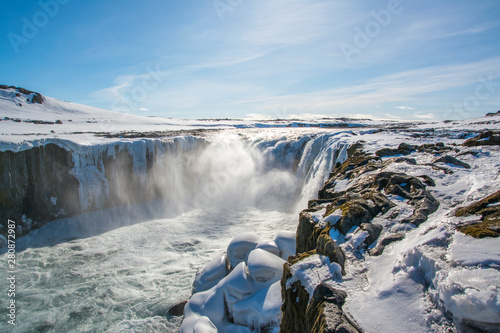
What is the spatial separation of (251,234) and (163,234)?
25.4 ft

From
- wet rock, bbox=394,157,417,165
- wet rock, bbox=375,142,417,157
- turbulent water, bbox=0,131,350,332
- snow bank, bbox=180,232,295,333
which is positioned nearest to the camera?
snow bank, bbox=180,232,295,333

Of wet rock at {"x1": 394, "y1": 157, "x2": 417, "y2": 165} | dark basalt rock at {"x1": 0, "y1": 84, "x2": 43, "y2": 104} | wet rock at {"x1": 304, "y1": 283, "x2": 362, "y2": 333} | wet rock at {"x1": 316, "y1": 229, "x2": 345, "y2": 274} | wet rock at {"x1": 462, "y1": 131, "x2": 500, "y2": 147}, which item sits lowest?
wet rock at {"x1": 304, "y1": 283, "x2": 362, "y2": 333}

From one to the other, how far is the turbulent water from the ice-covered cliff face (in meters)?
0.11

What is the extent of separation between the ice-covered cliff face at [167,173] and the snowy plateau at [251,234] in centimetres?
10

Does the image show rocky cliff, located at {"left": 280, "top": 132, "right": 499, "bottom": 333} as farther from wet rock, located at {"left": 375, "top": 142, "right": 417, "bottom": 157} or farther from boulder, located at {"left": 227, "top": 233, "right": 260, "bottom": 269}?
boulder, located at {"left": 227, "top": 233, "right": 260, "bottom": 269}

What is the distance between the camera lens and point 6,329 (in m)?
7.99

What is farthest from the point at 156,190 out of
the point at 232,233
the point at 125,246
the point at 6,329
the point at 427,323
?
the point at 427,323

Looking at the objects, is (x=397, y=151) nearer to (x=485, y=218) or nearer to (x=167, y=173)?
(x=485, y=218)

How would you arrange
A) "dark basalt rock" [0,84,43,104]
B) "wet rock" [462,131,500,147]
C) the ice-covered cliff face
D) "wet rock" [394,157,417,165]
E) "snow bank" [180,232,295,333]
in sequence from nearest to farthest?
1. "snow bank" [180,232,295,333]
2. "wet rock" [394,157,417,165]
3. "wet rock" [462,131,500,147]
4. the ice-covered cliff face
5. "dark basalt rock" [0,84,43,104]

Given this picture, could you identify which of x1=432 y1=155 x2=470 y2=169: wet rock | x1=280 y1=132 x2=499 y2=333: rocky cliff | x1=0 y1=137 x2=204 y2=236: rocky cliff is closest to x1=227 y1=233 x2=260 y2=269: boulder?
x1=280 y1=132 x2=499 y2=333: rocky cliff

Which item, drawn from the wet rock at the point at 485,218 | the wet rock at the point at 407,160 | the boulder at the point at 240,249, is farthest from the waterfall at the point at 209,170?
the wet rock at the point at 485,218

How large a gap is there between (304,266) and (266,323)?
9.19 feet

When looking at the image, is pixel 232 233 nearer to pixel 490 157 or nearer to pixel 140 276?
pixel 140 276

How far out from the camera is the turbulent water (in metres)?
8.80
